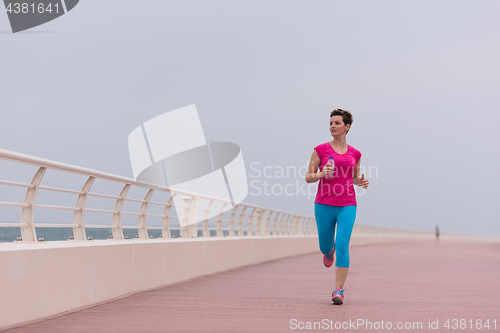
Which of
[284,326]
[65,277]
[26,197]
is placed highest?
[26,197]

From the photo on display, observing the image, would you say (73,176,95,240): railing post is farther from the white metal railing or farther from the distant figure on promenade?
the distant figure on promenade

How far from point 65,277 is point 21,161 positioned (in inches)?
47.6

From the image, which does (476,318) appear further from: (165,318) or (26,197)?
(26,197)

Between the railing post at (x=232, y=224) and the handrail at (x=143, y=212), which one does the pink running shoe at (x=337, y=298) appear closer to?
the handrail at (x=143, y=212)

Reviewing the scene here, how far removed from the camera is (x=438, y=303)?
749cm

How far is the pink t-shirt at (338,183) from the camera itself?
732cm

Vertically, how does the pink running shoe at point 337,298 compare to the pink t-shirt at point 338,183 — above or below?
below

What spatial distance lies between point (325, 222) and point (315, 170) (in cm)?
57

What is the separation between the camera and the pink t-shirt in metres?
7.32

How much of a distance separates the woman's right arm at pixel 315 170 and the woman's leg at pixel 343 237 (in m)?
0.47

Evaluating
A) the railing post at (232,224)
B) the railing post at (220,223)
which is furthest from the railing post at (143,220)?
the railing post at (232,224)

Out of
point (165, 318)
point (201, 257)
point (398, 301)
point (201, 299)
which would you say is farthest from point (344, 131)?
point (201, 257)

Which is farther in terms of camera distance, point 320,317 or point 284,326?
point 320,317

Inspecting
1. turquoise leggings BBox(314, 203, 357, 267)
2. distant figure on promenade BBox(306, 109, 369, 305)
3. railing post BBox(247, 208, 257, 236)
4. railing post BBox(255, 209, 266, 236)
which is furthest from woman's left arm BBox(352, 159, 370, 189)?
railing post BBox(255, 209, 266, 236)
